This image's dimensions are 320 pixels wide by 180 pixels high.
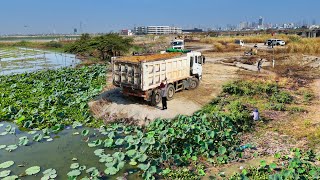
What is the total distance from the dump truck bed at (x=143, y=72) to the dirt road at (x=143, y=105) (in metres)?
1.09

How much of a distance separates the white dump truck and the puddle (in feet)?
10.9

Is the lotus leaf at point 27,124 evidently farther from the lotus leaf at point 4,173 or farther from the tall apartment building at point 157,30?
the tall apartment building at point 157,30

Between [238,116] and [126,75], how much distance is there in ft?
20.0

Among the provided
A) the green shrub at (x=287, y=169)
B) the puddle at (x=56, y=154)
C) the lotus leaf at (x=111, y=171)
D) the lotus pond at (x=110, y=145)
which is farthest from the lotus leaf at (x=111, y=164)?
the green shrub at (x=287, y=169)

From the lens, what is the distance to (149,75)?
1509 cm

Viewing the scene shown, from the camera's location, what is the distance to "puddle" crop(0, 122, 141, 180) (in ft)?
31.8

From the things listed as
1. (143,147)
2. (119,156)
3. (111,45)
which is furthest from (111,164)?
(111,45)

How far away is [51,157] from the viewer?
10641mm

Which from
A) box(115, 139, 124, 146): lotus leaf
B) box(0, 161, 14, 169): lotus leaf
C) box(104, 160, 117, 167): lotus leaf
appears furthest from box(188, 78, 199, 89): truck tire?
box(0, 161, 14, 169): lotus leaf

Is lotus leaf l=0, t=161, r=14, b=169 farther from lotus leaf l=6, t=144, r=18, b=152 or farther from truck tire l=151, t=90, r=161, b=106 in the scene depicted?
truck tire l=151, t=90, r=161, b=106

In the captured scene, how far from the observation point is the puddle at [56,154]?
9695 millimetres

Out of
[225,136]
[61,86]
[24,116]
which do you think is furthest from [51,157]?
[61,86]

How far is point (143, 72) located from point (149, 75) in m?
0.58

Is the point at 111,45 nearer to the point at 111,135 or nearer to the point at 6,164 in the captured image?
the point at 111,135
